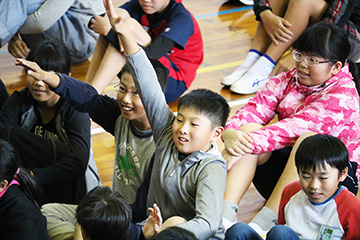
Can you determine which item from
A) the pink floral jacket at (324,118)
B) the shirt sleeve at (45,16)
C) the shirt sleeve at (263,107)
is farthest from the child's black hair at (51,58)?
the shirt sleeve at (45,16)

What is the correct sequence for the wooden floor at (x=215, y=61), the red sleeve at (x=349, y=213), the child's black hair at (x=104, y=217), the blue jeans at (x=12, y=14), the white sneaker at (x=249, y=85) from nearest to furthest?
the child's black hair at (x=104, y=217) → the red sleeve at (x=349, y=213) → the wooden floor at (x=215, y=61) → the white sneaker at (x=249, y=85) → the blue jeans at (x=12, y=14)

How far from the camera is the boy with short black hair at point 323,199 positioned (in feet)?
5.49

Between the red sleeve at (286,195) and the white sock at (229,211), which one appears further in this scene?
the white sock at (229,211)

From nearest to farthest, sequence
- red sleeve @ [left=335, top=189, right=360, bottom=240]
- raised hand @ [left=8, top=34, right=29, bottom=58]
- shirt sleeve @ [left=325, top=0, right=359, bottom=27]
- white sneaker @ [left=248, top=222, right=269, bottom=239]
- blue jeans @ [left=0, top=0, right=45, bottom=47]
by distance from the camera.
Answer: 1. red sleeve @ [left=335, top=189, right=360, bottom=240]
2. white sneaker @ [left=248, top=222, right=269, bottom=239]
3. shirt sleeve @ [left=325, top=0, right=359, bottom=27]
4. blue jeans @ [left=0, top=0, right=45, bottom=47]
5. raised hand @ [left=8, top=34, right=29, bottom=58]

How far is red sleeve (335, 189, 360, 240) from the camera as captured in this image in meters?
1.66

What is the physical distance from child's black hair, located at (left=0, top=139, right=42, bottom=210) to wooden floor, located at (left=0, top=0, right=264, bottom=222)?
2.52 feet

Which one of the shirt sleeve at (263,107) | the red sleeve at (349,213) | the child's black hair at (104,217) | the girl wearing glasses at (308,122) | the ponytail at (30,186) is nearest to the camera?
the child's black hair at (104,217)

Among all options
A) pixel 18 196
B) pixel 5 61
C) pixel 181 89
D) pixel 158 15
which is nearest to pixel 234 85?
pixel 181 89

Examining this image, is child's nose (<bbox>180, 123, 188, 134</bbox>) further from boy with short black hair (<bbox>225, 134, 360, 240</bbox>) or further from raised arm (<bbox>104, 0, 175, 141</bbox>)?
boy with short black hair (<bbox>225, 134, 360, 240</bbox>)

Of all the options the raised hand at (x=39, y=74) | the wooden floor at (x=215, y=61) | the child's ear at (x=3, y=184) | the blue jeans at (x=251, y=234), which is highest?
the raised hand at (x=39, y=74)

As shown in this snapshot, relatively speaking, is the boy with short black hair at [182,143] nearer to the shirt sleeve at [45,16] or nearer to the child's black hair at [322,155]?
the child's black hair at [322,155]

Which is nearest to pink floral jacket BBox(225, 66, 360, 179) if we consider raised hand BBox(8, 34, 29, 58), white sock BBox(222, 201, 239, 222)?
white sock BBox(222, 201, 239, 222)

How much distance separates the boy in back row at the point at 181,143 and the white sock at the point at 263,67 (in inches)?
62.2

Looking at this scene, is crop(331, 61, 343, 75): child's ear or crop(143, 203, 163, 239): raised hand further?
crop(331, 61, 343, 75): child's ear
